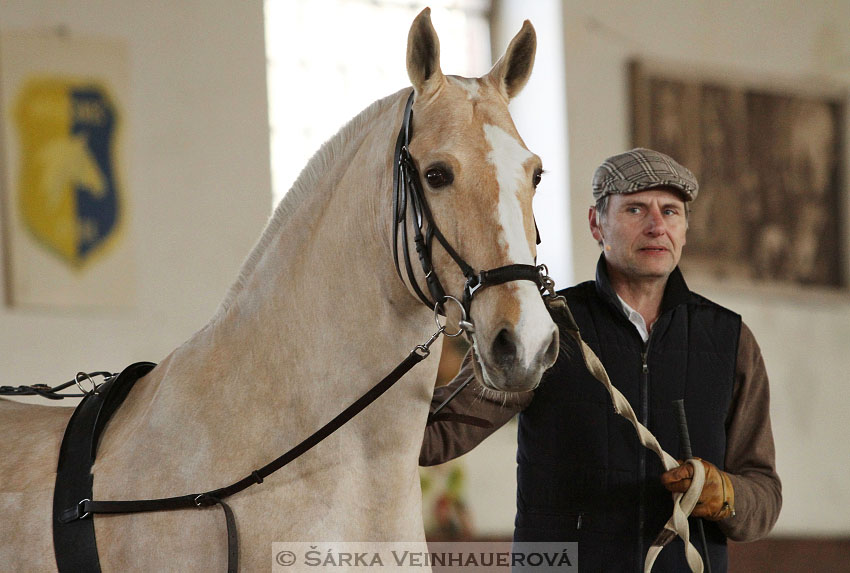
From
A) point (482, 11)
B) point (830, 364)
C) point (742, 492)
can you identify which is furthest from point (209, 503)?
point (830, 364)

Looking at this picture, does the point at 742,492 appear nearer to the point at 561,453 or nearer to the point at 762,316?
the point at 561,453

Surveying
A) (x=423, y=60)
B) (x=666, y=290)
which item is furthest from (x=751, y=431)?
(x=423, y=60)

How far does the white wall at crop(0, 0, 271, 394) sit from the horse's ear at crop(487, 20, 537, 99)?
3.85m

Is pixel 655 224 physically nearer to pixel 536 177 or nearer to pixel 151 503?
pixel 536 177

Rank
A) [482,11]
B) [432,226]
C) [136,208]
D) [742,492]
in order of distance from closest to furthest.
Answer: [432,226] → [742,492] → [136,208] → [482,11]

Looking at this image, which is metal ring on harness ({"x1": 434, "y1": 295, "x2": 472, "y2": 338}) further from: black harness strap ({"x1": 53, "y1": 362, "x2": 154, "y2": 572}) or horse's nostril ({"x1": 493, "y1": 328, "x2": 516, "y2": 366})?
black harness strap ({"x1": 53, "y1": 362, "x2": 154, "y2": 572})

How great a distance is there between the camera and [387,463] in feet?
6.43

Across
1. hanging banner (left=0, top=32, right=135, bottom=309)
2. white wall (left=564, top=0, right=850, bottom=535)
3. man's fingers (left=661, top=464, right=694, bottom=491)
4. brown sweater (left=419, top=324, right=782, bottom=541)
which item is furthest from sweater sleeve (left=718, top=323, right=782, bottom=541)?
white wall (left=564, top=0, right=850, bottom=535)

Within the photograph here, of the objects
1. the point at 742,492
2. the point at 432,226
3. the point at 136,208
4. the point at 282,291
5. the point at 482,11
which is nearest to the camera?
the point at 432,226

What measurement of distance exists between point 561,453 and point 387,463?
0.62 meters

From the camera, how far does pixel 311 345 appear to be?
6.59 ft

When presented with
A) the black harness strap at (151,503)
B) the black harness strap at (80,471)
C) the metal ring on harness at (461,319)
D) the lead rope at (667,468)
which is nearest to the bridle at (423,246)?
the metal ring on harness at (461,319)

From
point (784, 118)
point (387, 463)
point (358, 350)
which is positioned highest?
point (784, 118)

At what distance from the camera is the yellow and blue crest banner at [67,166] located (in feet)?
17.6
